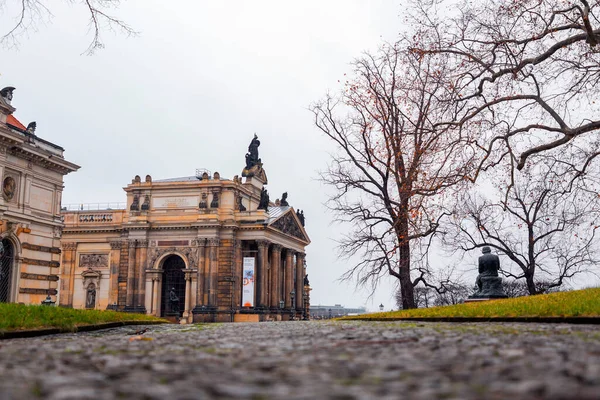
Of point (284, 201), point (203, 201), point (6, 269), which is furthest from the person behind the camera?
point (284, 201)

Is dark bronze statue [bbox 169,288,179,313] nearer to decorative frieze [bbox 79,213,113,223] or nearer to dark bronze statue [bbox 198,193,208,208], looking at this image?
dark bronze statue [bbox 198,193,208,208]

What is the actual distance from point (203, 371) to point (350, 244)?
24222mm

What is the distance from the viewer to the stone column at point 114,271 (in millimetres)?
60719

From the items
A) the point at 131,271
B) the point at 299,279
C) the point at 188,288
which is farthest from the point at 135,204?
the point at 299,279

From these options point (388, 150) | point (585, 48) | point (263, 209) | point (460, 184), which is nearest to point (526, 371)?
point (460, 184)

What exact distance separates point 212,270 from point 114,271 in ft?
33.1

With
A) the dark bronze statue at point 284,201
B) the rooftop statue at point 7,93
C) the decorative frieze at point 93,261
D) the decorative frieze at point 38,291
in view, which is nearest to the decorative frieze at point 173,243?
the decorative frieze at point 93,261

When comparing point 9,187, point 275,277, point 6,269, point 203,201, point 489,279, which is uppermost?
point 203,201

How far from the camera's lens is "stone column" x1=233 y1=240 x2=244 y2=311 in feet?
192

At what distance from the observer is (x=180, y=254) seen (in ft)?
194

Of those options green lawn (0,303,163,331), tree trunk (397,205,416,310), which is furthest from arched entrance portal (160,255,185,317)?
green lawn (0,303,163,331)

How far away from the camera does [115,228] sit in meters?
61.6

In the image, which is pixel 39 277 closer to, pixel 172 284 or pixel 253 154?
pixel 172 284

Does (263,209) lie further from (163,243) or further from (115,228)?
(115,228)
